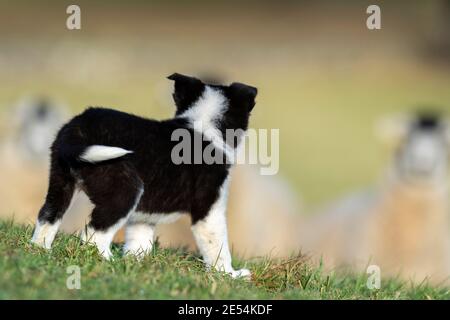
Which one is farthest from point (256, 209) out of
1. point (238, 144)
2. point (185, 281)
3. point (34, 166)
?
point (185, 281)

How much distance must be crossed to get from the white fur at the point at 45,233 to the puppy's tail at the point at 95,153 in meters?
0.65

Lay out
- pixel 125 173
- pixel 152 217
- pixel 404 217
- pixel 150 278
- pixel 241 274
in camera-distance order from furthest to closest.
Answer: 1. pixel 404 217
2. pixel 241 274
3. pixel 152 217
4. pixel 125 173
5. pixel 150 278

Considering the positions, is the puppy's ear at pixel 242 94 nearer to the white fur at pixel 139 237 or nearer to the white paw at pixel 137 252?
the white fur at pixel 139 237

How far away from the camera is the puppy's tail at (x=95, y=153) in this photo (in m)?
5.95

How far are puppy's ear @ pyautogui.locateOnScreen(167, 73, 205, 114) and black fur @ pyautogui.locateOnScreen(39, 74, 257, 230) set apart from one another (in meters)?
0.34

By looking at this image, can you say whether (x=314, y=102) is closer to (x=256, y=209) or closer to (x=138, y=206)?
(x=256, y=209)

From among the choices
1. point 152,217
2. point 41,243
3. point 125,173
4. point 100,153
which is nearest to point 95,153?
point 100,153

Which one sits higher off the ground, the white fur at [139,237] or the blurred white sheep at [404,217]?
the white fur at [139,237]

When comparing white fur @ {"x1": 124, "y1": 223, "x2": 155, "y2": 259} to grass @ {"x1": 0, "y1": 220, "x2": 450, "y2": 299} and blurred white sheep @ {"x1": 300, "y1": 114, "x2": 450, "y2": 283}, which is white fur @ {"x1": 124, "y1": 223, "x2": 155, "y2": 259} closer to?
grass @ {"x1": 0, "y1": 220, "x2": 450, "y2": 299}

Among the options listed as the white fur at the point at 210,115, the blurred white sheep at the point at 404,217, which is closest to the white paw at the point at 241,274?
the white fur at the point at 210,115

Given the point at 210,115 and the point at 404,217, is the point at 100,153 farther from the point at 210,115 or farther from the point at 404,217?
the point at 404,217

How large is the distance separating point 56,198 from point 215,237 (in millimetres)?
1183

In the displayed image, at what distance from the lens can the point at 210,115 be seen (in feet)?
23.2

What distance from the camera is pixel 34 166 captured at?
17.3 m
